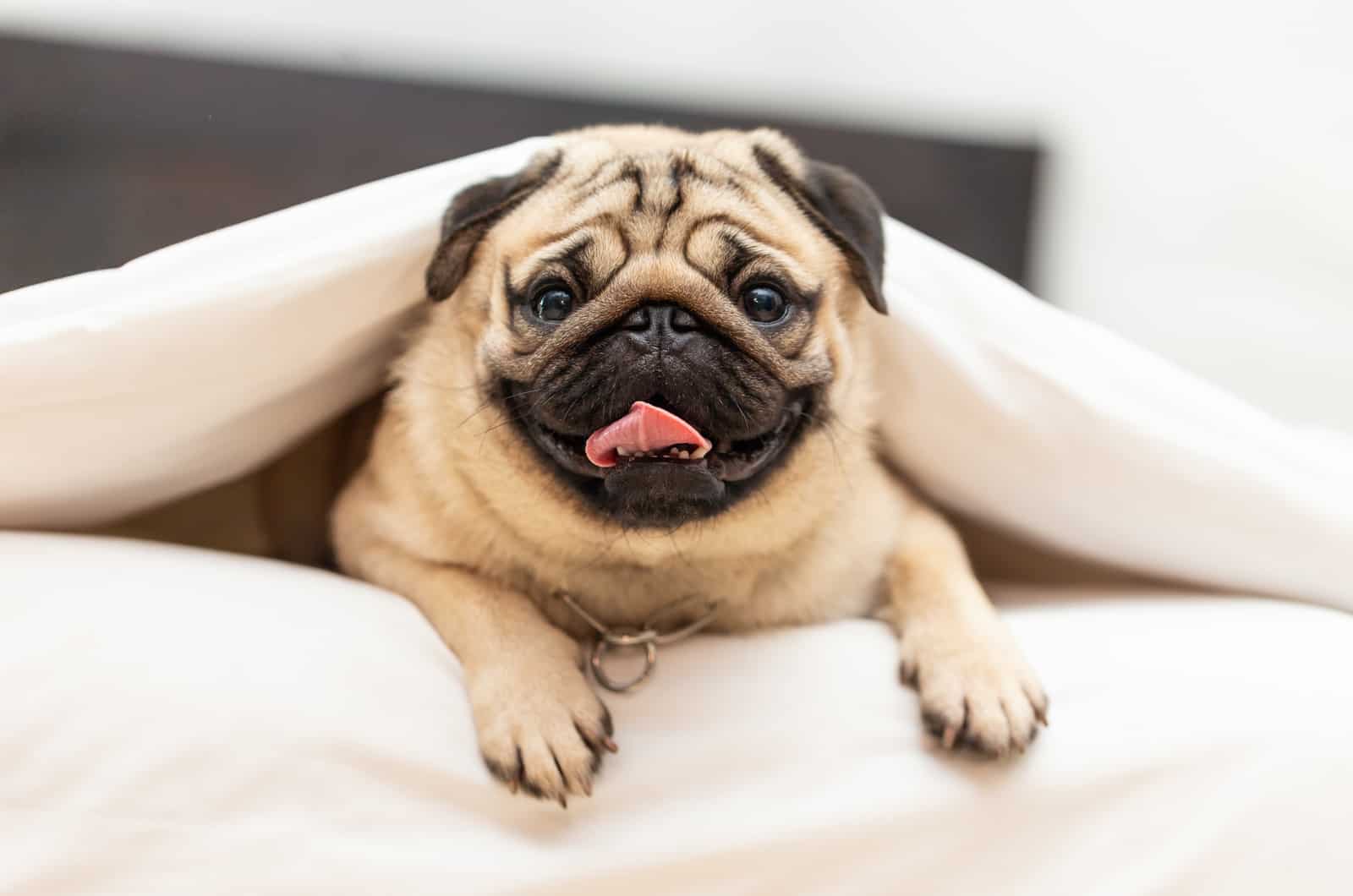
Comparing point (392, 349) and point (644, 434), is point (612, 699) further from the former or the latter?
point (392, 349)

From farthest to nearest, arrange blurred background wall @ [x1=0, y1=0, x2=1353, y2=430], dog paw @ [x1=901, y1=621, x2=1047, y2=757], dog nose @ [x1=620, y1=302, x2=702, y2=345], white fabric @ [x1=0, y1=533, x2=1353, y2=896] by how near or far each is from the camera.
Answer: blurred background wall @ [x1=0, y1=0, x2=1353, y2=430] → dog nose @ [x1=620, y1=302, x2=702, y2=345] → dog paw @ [x1=901, y1=621, x2=1047, y2=757] → white fabric @ [x1=0, y1=533, x2=1353, y2=896]

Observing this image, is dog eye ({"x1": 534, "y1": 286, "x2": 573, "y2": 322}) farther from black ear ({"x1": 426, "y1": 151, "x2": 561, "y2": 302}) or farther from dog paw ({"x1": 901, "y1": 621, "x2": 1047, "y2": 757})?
dog paw ({"x1": 901, "y1": 621, "x2": 1047, "y2": 757})

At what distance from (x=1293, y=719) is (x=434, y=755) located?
2.82ft

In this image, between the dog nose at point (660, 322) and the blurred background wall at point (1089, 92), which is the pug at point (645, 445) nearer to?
the dog nose at point (660, 322)

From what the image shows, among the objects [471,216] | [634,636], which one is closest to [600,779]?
[634,636]

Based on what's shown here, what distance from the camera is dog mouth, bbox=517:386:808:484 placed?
1080 mm

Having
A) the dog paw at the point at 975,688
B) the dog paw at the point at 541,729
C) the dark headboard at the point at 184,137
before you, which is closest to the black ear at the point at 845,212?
the dog paw at the point at 975,688

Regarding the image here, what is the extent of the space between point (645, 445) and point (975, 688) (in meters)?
0.42

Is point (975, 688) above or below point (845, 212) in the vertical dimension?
below

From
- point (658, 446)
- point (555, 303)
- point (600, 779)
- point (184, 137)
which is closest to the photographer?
point (600, 779)

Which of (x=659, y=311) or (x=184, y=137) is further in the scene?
(x=184, y=137)

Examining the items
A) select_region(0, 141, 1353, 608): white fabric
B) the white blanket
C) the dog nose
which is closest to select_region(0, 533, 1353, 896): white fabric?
the white blanket

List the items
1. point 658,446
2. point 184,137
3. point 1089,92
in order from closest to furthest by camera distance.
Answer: point 658,446, point 184,137, point 1089,92

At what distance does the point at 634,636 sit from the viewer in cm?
126
